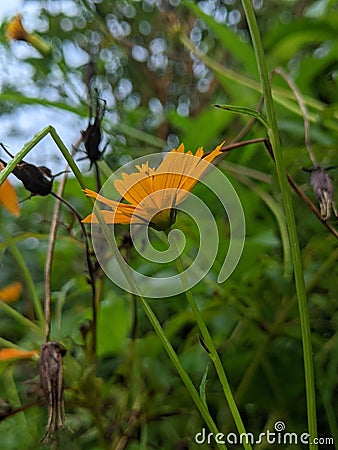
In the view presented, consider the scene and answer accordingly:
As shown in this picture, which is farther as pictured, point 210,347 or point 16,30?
point 16,30

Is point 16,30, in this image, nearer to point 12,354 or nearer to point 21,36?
point 21,36

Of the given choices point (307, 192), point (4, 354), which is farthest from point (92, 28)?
point (4, 354)

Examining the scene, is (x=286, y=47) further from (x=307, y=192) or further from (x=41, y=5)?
(x=41, y=5)

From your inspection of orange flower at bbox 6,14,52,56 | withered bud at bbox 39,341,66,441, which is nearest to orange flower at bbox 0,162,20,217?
withered bud at bbox 39,341,66,441

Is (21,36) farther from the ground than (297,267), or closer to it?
farther from the ground

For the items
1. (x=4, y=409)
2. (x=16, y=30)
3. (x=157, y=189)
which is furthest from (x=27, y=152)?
(x=16, y=30)

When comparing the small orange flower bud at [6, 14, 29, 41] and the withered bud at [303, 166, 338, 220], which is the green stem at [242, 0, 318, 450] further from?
the small orange flower bud at [6, 14, 29, 41]

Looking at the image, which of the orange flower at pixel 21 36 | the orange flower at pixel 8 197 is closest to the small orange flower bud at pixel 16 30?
the orange flower at pixel 21 36
